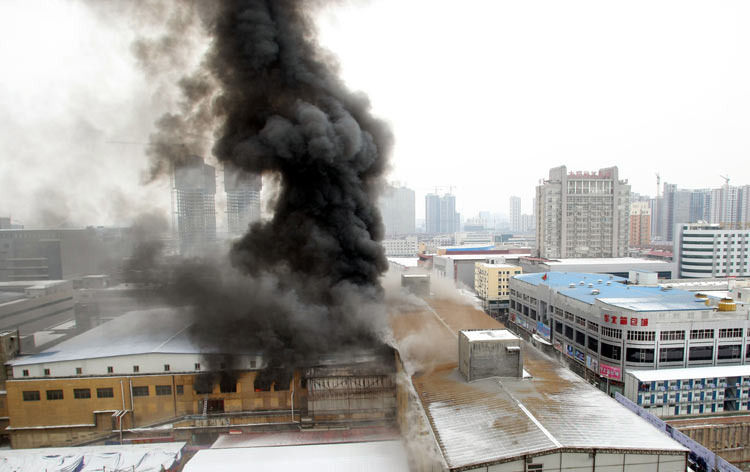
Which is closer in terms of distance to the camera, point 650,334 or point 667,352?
point 650,334

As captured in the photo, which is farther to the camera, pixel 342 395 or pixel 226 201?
pixel 226 201

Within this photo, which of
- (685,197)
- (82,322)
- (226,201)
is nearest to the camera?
(82,322)

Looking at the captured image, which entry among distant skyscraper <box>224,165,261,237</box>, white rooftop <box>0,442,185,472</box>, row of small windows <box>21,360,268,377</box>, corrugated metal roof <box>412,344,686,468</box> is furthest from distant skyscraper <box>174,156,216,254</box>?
corrugated metal roof <box>412,344,686,468</box>

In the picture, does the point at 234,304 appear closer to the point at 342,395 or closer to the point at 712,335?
the point at 342,395

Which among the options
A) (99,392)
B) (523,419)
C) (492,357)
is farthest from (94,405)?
(523,419)

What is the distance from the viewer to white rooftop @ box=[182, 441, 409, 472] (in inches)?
559

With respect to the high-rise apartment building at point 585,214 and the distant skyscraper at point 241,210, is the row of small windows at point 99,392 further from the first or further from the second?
the high-rise apartment building at point 585,214

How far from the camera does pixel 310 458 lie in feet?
48.8

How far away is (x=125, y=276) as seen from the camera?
36.2m

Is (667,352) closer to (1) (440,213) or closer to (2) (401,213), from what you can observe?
(2) (401,213)

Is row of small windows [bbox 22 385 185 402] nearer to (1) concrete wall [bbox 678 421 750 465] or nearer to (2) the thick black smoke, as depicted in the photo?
(2) the thick black smoke

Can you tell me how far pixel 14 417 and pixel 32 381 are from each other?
1.79 meters

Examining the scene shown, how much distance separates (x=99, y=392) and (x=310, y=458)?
33.8 ft

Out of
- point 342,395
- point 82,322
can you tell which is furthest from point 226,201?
point 342,395
